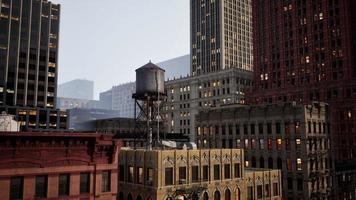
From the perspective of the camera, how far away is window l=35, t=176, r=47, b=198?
28.1 m

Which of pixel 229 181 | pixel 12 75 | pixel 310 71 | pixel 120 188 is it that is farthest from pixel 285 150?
pixel 12 75

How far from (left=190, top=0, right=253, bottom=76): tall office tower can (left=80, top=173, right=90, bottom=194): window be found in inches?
5480

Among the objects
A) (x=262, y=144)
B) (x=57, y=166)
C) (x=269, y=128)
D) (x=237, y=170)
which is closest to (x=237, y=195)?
(x=237, y=170)

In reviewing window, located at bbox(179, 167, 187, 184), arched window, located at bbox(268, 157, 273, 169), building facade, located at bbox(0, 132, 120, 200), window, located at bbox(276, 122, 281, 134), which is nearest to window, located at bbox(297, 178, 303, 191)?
arched window, located at bbox(268, 157, 273, 169)

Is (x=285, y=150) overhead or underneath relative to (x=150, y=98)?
underneath

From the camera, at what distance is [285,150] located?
221 ft

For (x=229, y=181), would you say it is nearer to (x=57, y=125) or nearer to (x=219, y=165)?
(x=219, y=165)

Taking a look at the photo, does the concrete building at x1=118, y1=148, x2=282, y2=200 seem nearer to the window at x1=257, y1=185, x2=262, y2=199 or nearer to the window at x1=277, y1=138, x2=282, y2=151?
the window at x1=257, y1=185, x2=262, y2=199

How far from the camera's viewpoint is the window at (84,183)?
30.4 meters

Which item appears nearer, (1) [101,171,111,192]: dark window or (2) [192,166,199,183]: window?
(1) [101,171,111,192]: dark window

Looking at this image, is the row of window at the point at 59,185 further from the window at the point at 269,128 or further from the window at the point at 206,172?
the window at the point at 269,128

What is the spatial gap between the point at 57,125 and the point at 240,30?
322 feet

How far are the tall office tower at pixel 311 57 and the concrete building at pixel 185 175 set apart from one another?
212 feet

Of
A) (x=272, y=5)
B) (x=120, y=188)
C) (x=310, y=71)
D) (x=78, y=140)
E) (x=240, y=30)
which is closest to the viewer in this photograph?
(x=78, y=140)
